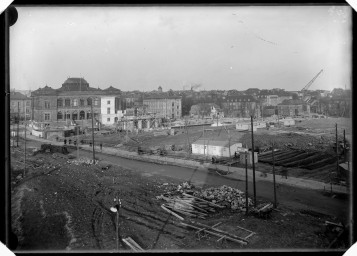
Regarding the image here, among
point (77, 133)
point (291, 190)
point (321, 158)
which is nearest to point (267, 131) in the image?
point (321, 158)

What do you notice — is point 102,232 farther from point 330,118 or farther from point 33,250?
point 330,118

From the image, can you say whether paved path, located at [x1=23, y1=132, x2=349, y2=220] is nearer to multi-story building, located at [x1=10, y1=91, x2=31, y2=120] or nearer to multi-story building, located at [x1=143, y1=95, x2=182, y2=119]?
multi-story building, located at [x1=10, y1=91, x2=31, y2=120]

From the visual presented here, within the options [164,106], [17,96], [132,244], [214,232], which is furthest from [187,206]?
[164,106]

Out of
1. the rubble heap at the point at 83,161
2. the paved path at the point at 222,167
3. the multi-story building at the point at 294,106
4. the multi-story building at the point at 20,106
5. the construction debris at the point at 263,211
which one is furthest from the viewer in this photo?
the multi-story building at the point at 294,106

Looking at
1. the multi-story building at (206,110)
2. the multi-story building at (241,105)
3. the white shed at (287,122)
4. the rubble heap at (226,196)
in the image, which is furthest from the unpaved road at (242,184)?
the white shed at (287,122)

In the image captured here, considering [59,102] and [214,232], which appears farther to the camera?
[59,102]

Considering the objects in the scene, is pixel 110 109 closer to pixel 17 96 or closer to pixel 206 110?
pixel 17 96

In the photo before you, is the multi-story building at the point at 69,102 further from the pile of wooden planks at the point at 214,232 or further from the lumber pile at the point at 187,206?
the pile of wooden planks at the point at 214,232
